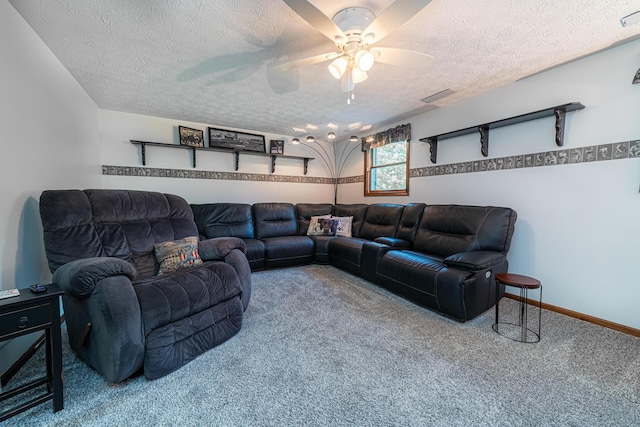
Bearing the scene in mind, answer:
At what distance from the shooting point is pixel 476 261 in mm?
2174

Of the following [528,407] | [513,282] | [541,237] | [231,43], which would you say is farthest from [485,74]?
[528,407]

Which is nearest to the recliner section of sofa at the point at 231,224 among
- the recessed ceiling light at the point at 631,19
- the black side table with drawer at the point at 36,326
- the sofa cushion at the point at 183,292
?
the sofa cushion at the point at 183,292

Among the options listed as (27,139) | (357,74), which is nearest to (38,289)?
(27,139)

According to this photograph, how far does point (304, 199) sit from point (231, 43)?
348 centimetres

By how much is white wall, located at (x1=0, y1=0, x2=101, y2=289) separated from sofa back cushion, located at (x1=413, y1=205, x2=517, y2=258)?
11.7ft

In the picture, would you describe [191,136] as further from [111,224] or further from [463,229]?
[463,229]

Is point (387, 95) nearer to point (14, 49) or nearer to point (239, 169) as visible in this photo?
point (239, 169)

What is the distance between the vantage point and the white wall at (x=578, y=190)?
2.07 metres

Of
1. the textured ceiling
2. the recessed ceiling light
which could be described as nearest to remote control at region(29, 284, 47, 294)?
the textured ceiling

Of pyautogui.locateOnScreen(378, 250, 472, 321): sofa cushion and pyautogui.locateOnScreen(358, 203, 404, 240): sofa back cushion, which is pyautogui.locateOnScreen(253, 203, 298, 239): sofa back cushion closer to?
pyautogui.locateOnScreen(358, 203, 404, 240): sofa back cushion

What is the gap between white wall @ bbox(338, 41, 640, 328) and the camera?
2070 mm

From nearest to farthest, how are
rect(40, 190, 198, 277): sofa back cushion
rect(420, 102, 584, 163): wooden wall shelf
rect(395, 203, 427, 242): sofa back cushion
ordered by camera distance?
rect(40, 190, 198, 277): sofa back cushion, rect(420, 102, 584, 163): wooden wall shelf, rect(395, 203, 427, 242): sofa back cushion

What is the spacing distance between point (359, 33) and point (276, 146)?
10.7 feet

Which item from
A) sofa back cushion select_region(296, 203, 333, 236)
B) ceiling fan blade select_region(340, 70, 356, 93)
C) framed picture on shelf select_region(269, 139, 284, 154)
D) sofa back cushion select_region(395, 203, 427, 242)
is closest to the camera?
ceiling fan blade select_region(340, 70, 356, 93)
